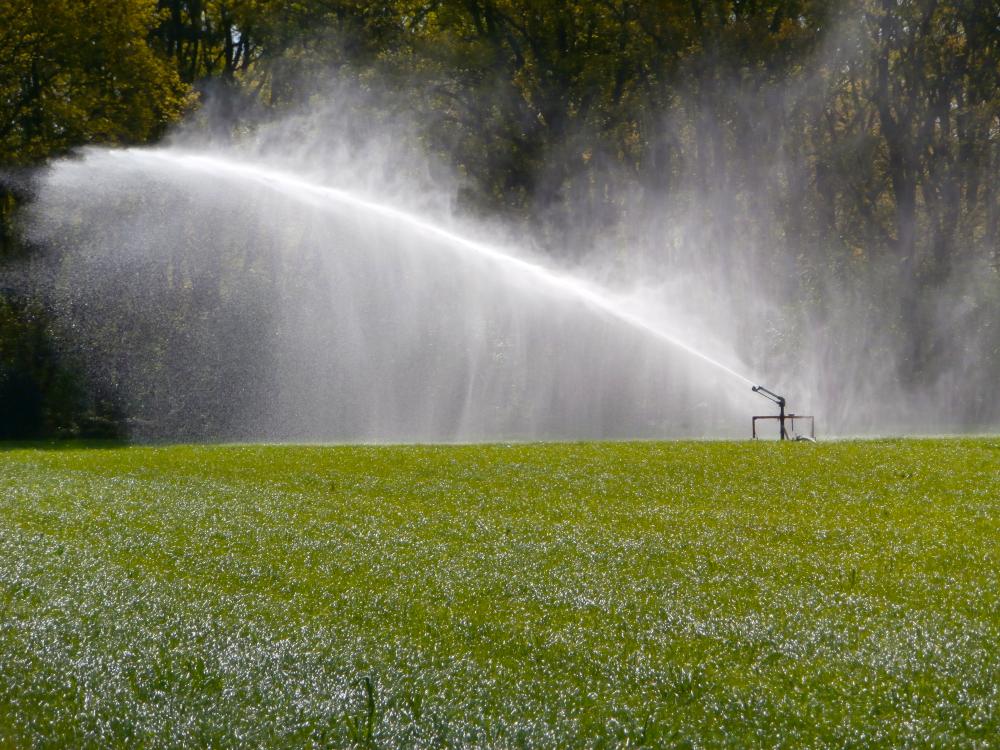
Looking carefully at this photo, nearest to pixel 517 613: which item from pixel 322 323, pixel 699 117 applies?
pixel 322 323

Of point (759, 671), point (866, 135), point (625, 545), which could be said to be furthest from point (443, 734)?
point (866, 135)

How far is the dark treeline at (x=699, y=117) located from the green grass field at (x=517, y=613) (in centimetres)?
2090

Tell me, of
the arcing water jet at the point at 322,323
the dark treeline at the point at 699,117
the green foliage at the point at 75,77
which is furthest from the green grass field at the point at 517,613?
the dark treeline at the point at 699,117

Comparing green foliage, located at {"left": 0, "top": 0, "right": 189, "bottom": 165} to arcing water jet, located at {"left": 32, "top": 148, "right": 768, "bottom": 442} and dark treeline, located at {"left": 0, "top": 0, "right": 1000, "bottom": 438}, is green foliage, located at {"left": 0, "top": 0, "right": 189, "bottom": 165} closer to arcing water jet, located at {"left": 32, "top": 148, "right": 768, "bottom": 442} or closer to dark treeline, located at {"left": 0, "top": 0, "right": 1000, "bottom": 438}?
dark treeline, located at {"left": 0, "top": 0, "right": 1000, "bottom": 438}

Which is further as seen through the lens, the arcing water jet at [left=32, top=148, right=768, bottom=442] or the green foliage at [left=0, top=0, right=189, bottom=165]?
the arcing water jet at [left=32, top=148, right=768, bottom=442]

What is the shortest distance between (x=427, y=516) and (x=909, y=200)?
85.9ft

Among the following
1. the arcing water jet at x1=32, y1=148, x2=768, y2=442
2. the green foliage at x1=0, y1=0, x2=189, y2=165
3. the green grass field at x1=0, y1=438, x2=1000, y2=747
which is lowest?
the green grass field at x1=0, y1=438, x2=1000, y2=747

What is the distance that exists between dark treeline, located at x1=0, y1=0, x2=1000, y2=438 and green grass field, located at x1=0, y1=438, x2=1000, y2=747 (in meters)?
20.9

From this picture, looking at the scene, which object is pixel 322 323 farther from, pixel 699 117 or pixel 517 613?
pixel 517 613

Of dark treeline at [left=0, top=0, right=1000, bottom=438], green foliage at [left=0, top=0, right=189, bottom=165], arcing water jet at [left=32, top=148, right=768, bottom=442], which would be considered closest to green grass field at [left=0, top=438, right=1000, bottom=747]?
arcing water jet at [left=32, top=148, right=768, bottom=442]

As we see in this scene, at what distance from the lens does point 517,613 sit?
8.20 meters

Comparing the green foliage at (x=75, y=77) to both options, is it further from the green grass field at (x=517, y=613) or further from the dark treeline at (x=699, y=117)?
the green grass field at (x=517, y=613)

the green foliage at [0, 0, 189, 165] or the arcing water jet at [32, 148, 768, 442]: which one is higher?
the green foliage at [0, 0, 189, 165]

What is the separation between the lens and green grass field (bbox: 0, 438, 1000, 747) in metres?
6.32
